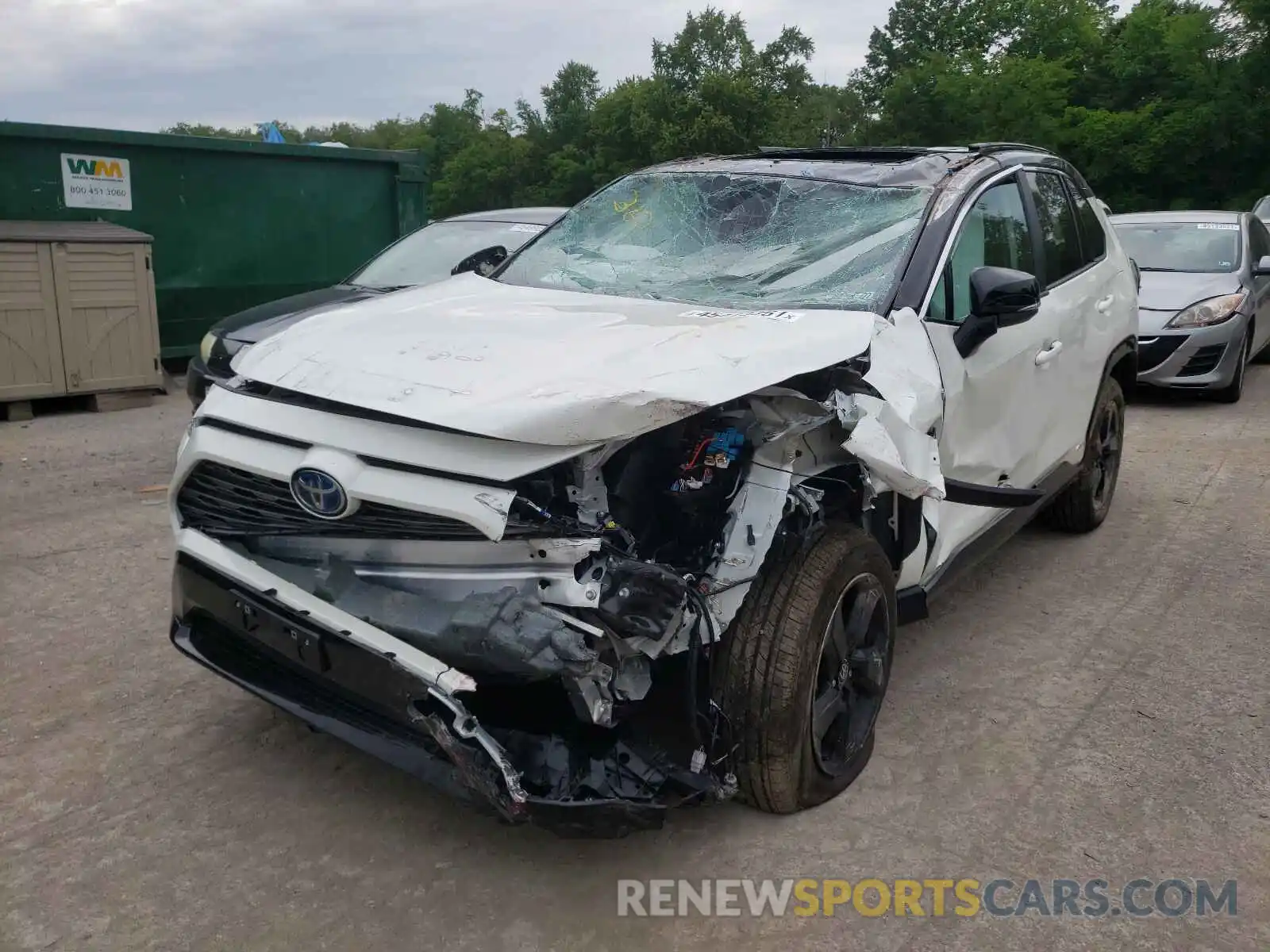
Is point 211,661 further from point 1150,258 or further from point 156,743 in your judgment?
point 1150,258

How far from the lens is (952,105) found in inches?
1462

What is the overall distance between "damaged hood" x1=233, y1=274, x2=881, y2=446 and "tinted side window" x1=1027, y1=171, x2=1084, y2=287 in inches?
67.9

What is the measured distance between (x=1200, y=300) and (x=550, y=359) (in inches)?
303

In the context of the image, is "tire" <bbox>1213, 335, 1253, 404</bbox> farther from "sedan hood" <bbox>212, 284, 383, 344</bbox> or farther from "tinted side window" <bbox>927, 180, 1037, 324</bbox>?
"sedan hood" <bbox>212, 284, 383, 344</bbox>

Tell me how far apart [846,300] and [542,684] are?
1.54 m

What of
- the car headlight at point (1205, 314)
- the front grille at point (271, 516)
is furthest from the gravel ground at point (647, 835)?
the car headlight at point (1205, 314)

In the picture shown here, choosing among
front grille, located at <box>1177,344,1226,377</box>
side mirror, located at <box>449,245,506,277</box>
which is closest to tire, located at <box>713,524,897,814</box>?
side mirror, located at <box>449,245,506,277</box>

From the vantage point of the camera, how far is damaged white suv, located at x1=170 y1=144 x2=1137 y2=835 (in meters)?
2.37

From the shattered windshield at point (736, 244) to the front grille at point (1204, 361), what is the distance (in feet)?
19.2

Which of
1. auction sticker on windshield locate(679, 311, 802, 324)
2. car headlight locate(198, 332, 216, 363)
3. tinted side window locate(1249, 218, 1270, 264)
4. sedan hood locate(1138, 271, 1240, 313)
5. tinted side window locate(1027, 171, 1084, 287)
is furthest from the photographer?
tinted side window locate(1249, 218, 1270, 264)

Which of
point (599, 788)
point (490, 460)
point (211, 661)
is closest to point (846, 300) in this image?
point (490, 460)

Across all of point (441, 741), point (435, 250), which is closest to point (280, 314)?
point (435, 250)

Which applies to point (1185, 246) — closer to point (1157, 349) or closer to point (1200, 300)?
point (1200, 300)

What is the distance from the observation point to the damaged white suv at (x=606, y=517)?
237cm
